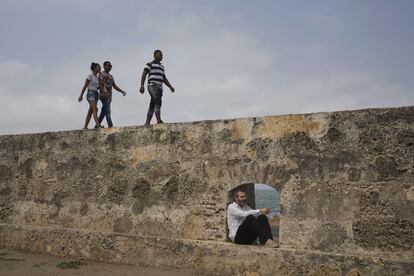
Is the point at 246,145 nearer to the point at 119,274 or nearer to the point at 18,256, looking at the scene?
the point at 119,274

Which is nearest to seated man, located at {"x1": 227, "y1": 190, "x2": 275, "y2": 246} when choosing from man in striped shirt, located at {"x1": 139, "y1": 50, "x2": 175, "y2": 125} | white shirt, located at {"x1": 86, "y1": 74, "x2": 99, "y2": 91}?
man in striped shirt, located at {"x1": 139, "y1": 50, "x2": 175, "y2": 125}

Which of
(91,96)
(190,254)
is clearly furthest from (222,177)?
(91,96)

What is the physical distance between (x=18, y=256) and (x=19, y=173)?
65.2 inches

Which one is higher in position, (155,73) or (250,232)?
(155,73)

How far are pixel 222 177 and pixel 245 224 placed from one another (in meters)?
0.68

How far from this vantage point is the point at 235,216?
18.8ft

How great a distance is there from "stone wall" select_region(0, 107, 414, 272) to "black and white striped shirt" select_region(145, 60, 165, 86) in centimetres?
102

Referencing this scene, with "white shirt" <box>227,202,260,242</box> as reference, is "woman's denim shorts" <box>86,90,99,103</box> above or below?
above

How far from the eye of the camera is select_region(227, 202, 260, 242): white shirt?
5.70 m

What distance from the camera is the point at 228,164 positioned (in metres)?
5.95

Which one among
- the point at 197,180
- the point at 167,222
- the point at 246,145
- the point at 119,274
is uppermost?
the point at 246,145

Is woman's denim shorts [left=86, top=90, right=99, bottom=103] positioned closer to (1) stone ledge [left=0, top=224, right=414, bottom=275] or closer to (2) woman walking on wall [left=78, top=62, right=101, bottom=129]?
(2) woman walking on wall [left=78, top=62, right=101, bottom=129]

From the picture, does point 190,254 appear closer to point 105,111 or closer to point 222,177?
point 222,177

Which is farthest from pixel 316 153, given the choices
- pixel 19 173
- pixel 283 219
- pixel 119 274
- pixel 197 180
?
pixel 19 173
